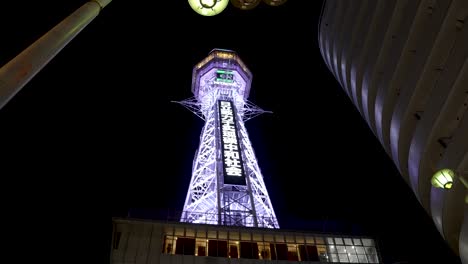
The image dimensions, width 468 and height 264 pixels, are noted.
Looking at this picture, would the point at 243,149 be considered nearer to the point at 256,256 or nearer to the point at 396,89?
the point at 256,256

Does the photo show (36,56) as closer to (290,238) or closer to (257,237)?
(257,237)

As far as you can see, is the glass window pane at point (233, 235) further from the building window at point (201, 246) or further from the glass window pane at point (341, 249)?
the glass window pane at point (341, 249)

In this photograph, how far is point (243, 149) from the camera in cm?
2972

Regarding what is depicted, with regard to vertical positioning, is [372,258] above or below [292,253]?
below

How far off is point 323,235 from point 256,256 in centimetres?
393

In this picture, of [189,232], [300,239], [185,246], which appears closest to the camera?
[185,246]

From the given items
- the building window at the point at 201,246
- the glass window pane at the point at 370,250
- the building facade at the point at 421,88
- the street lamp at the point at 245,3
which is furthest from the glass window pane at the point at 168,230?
the street lamp at the point at 245,3

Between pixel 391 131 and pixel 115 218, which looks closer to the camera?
pixel 391 131

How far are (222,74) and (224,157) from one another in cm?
1694

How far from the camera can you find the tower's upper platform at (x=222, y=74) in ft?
138

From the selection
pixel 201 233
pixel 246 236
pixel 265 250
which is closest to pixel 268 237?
pixel 265 250

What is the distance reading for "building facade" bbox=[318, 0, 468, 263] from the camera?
11.2 m

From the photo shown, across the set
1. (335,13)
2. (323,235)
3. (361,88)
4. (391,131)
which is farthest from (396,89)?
(323,235)

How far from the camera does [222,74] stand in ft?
139
